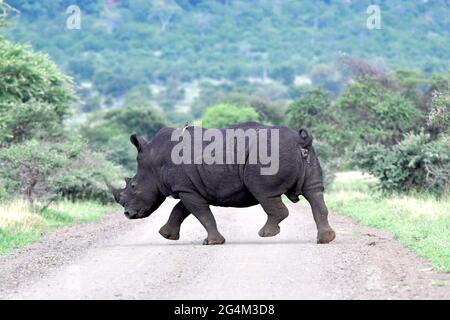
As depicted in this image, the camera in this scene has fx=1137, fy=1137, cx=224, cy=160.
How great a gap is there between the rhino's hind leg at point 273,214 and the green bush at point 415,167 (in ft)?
35.5

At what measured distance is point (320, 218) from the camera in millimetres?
17297

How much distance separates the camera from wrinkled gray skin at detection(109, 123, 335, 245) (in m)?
17.2

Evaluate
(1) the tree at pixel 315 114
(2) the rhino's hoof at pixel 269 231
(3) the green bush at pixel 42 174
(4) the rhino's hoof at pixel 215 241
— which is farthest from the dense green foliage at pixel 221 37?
(4) the rhino's hoof at pixel 215 241

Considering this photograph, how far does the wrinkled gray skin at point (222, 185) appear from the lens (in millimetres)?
17250

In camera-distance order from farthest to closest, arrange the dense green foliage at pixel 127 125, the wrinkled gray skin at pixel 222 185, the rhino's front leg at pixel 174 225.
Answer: the dense green foliage at pixel 127 125
the rhino's front leg at pixel 174 225
the wrinkled gray skin at pixel 222 185

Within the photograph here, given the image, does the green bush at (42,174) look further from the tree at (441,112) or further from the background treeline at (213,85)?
the tree at (441,112)

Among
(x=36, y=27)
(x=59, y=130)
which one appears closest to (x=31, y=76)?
(x=59, y=130)

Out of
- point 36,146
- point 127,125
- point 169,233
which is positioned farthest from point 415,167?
point 127,125

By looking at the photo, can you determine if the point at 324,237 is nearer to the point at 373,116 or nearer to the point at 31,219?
the point at 31,219

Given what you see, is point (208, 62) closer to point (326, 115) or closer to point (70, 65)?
point (70, 65)

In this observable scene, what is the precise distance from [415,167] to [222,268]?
52.6ft

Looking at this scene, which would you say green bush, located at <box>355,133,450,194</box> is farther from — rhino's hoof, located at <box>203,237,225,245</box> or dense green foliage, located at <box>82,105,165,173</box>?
dense green foliage, located at <box>82,105,165,173</box>

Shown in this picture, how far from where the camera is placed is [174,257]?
15.3 metres

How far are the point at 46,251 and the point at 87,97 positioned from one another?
347ft
